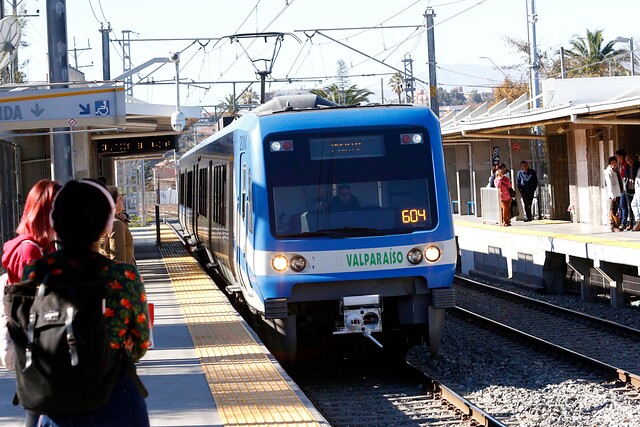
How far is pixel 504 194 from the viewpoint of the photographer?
2620 cm

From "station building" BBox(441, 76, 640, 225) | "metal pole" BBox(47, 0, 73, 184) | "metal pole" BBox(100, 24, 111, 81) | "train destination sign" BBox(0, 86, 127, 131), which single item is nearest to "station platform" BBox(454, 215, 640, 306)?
"station building" BBox(441, 76, 640, 225)

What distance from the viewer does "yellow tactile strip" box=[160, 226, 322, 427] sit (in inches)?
301

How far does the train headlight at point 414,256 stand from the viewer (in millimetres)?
11219

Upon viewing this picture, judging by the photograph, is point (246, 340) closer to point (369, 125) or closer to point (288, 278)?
point (288, 278)

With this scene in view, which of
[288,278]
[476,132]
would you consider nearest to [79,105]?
[288,278]

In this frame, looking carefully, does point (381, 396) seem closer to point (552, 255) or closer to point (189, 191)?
point (552, 255)

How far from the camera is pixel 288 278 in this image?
36.3ft

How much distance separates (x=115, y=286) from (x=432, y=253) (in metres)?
7.38

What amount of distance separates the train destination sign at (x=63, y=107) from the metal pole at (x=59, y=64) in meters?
0.49

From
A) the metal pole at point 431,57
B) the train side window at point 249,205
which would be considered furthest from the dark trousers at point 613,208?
the train side window at point 249,205


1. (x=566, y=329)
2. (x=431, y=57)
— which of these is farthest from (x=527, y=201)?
(x=566, y=329)

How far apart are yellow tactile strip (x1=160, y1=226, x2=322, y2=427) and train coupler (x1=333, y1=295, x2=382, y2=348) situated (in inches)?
37.5

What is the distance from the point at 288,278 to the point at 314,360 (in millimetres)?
2555

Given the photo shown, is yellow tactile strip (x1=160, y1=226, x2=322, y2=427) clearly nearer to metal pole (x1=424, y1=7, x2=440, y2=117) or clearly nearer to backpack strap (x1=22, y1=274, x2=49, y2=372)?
backpack strap (x1=22, y1=274, x2=49, y2=372)
